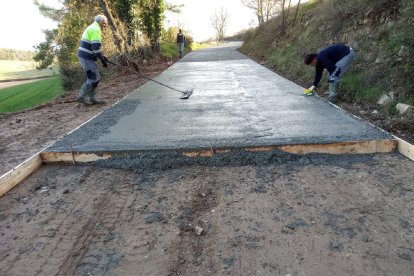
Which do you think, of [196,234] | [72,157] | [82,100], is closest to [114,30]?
[82,100]

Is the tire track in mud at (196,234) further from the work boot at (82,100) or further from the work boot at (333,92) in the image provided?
the work boot at (82,100)

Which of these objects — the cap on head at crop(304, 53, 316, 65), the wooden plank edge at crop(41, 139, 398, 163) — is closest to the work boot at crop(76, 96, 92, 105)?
the wooden plank edge at crop(41, 139, 398, 163)

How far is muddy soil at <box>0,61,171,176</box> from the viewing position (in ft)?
15.1

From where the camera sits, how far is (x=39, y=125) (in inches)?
240

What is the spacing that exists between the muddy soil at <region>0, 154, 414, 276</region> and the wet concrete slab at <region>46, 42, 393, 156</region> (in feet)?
1.41

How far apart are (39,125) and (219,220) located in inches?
186

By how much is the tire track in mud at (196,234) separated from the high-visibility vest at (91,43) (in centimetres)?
439

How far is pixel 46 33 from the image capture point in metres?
18.1

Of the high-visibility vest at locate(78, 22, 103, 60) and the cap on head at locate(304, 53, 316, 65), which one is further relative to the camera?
the high-visibility vest at locate(78, 22, 103, 60)

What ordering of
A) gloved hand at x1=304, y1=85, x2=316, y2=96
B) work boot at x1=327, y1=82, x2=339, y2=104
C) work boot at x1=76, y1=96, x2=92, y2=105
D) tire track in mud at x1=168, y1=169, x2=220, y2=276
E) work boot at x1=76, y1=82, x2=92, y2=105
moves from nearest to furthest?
1. tire track in mud at x1=168, y1=169, x2=220, y2=276
2. work boot at x1=327, y1=82, x2=339, y2=104
3. gloved hand at x1=304, y1=85, x2=316, y2=96
4. work boot at x1=76, y1=82, x2=92, y2=105
5. work boot at x1=76, y1=96, x2=92, y2=105

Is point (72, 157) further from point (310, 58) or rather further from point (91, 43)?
point (310, 58)

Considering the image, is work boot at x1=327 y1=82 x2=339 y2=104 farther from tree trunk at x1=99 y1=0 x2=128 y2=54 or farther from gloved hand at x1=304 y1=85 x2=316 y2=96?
tree trunk at x1=99 y1=0 x2=128 y2=54

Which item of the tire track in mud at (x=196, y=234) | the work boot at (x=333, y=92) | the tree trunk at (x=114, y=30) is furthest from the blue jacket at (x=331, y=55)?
the tree trunk at (x=114, y=30)

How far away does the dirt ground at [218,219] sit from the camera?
7.50 ft
